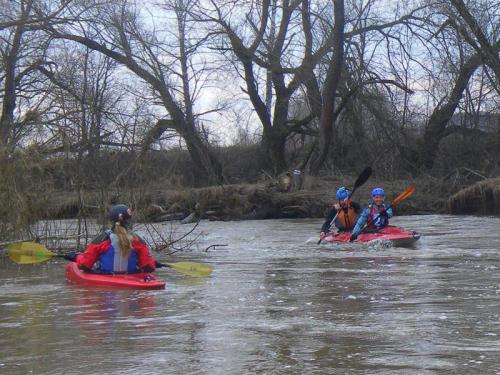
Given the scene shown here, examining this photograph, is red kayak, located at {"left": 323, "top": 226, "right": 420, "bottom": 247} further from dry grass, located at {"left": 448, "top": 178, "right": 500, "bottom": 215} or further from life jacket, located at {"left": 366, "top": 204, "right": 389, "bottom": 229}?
dry grass, located at {"left": 448, "top": 178, "right": 500, "bottom": 215}

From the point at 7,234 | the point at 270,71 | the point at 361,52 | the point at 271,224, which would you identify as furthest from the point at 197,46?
the point at 7,234

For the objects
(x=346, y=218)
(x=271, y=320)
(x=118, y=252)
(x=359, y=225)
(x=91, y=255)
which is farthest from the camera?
(x=346, y=218)

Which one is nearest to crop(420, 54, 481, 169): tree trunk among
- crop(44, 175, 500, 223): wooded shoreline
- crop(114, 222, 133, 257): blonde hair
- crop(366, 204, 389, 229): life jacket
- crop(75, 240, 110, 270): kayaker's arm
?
crop(44, 175, 500, 223): wooded shoreline

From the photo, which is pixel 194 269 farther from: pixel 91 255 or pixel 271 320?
pixel 271 320

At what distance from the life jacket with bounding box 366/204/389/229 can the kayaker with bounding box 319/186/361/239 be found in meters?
0.52

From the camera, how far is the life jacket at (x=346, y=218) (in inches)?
607

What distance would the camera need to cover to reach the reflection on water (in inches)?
213

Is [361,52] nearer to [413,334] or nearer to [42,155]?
[42,155]

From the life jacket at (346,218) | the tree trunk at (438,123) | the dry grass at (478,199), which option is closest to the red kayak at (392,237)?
the life jacket at (346,218)

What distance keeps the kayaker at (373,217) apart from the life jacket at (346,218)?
0.48 m

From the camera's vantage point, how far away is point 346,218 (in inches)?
609

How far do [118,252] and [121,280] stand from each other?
307 mm

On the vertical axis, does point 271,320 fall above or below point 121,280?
below

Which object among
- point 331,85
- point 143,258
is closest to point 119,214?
point 143,258
